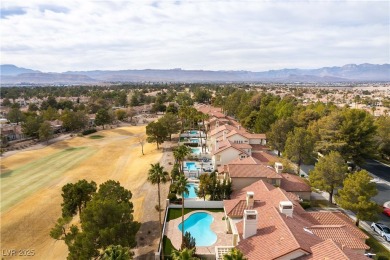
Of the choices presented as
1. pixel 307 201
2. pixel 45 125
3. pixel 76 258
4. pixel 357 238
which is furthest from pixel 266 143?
pixel 45 125

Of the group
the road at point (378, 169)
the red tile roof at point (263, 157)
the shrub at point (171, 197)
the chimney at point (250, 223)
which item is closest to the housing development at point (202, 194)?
the chimney at point (250, 223)

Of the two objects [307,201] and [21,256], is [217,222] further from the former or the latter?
[21,256]

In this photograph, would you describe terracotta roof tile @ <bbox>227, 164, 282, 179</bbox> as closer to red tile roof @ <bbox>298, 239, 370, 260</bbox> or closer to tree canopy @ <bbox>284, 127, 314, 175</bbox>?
tree canopy @ <bbox>284, 127, 314, 175</bbox>

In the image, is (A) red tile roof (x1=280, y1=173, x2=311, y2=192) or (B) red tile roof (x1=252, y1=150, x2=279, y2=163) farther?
(B) red tile roof (x1=252, y1=150, x2=279, y2=163)

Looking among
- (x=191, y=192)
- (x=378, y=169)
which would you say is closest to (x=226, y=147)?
(x=191, y=192)

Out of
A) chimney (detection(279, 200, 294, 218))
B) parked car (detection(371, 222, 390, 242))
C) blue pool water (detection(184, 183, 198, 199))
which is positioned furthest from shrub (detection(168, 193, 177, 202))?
parked car (detection(371, 222, 390, 242))

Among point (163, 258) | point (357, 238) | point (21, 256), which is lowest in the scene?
point (21, 256)
